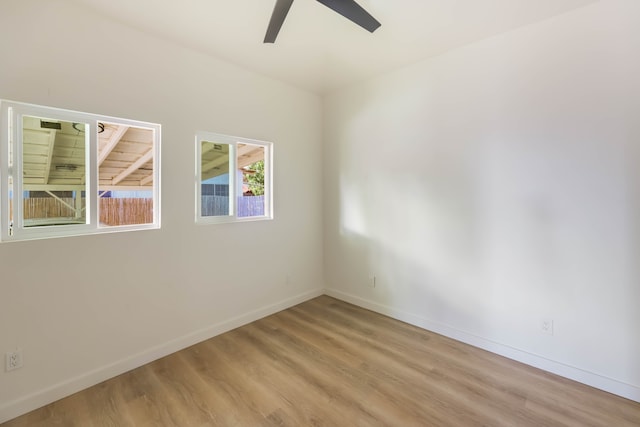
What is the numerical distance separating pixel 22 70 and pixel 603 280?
421 centimetres

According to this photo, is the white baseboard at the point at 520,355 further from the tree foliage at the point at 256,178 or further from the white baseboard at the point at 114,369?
the tree foliage at the point at 256,178

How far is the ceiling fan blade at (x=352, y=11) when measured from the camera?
168 cm

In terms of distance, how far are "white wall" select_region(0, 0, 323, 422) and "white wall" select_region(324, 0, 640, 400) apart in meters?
1.34

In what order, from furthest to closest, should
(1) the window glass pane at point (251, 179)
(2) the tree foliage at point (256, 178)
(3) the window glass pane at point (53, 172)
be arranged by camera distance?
(2) the tree foliage at point (256, 178) → (1) the window glass pane at point (251, 179) → (3) the window glass pane at point (53, 172)

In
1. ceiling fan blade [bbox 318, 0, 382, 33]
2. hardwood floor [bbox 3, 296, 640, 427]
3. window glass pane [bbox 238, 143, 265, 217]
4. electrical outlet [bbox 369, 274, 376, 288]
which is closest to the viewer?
ceiling fan blade [bbox 318, 0, 382, 33]

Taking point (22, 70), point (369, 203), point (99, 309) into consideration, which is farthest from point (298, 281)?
point (22, 70)

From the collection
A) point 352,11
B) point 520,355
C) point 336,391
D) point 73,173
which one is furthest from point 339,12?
point 520,355

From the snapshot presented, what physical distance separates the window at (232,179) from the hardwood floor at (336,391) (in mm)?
1308

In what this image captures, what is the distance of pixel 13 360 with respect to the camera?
1803 mm

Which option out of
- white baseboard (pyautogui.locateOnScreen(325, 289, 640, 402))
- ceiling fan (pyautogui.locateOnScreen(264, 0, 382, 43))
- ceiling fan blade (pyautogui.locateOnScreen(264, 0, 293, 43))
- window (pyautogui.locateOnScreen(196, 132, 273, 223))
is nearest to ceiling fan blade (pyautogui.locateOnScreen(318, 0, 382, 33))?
ceiling fan (pyautogui.locateOnScreen(264, 0, 382, 43))

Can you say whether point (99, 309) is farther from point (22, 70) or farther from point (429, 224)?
point (429, 224)

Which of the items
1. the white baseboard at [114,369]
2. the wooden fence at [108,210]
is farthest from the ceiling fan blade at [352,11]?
the white baseboard at [114,369]

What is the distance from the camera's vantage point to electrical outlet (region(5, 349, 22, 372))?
1.79 metres

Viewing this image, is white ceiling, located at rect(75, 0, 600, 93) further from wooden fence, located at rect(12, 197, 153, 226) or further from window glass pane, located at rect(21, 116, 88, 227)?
wooden fence, located at rect(12, 197, 153, 226)
